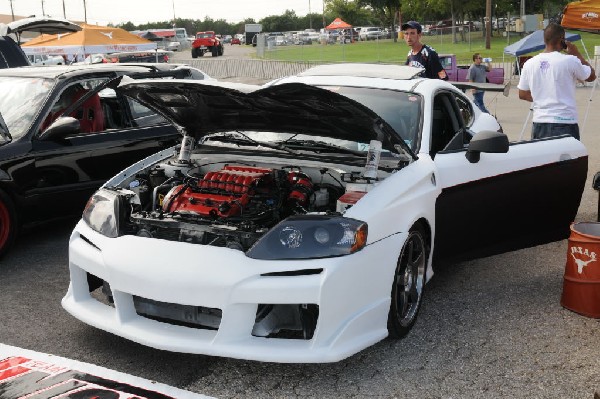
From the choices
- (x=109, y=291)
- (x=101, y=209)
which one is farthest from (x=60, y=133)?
(x=109, y=291)

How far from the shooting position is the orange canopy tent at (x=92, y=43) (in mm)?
20483

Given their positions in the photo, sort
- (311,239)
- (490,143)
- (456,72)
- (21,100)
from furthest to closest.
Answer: (456,72), (21,100), (490,143), (311,239)

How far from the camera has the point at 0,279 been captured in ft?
17.6

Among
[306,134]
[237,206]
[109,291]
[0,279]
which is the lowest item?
[0,279]

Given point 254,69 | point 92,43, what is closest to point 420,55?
point 92,43

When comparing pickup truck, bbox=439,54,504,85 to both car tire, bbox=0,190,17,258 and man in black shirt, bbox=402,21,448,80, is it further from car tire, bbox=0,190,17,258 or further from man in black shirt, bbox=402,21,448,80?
car tire, bbox=0,190,17,258

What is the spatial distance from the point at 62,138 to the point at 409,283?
3.39 meters

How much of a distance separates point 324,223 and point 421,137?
4.37 ft

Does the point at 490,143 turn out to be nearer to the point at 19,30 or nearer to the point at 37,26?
the point at 19,30

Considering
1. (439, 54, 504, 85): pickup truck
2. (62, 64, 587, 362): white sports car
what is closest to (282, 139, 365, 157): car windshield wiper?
(62, 64, 587, 362): white sports car

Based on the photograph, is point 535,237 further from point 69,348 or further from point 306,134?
point 69,348

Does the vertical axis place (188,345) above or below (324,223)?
below

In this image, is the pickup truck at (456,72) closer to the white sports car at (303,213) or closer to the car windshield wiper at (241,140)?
the white sports car at (303,213)

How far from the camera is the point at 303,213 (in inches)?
160
